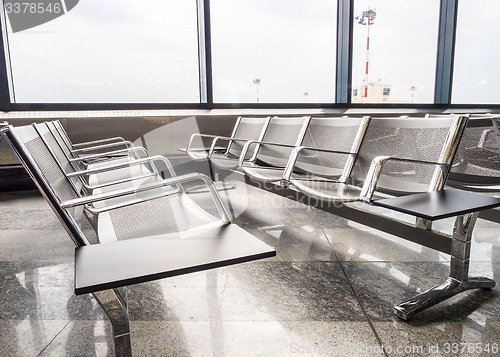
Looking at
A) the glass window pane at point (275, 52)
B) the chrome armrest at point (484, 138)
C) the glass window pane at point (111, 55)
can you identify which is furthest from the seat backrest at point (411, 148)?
the glass window pane at point (111, 55)

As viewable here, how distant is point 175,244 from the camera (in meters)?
0.92

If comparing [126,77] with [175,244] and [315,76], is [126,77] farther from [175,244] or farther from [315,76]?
[175,244]

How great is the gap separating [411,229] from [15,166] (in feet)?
12.7

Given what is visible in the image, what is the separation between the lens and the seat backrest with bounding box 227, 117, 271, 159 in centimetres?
325

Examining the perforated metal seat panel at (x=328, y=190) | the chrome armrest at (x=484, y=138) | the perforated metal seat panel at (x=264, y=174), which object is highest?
the chrome armrest at (x=484, y=138)

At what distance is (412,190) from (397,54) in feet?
13.8

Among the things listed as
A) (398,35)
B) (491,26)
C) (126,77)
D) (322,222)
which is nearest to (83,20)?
(126,77)

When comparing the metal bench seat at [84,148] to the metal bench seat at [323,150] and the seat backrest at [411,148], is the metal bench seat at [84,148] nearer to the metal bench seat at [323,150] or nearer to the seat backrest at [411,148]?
the metal bench seat at [323,150]

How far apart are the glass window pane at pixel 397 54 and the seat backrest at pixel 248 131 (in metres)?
2.17

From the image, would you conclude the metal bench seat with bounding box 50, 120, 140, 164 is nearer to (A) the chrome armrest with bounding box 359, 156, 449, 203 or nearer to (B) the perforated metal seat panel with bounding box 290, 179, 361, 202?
(B) the perforated metal seat panel with bounding box 290, 179, 361, 202

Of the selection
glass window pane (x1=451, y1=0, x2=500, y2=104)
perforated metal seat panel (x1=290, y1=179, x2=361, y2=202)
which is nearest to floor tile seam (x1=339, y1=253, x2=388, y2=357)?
perforated metal seat panel (x1=290, y1=179, x2=361, y2=202)

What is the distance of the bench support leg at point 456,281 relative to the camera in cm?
135

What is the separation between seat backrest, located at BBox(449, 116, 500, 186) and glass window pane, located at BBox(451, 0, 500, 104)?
3.77 meters

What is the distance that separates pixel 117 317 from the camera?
0.85m
